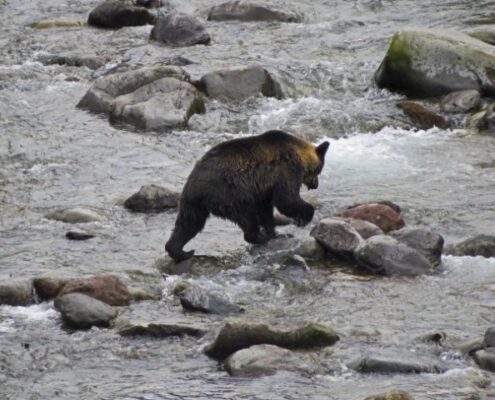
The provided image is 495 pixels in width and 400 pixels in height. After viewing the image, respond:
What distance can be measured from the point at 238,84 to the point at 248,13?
13.5 feet

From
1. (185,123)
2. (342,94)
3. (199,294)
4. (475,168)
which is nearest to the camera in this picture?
(199,294)

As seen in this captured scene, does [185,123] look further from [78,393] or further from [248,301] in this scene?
[78,393]

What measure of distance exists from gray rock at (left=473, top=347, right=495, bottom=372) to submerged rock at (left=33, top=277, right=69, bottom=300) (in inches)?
135

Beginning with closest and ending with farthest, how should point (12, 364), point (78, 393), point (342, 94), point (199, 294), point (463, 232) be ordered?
point (78, 393) → point (12, 364) → point (199, 294) → point (463, 232) → point (342, 94)

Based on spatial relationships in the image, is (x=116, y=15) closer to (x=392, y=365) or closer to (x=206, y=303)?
(x=206, y=303)

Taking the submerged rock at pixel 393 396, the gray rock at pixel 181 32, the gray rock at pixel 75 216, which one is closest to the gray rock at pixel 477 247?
the submerged rock at pixel 393 396

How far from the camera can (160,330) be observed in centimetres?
888

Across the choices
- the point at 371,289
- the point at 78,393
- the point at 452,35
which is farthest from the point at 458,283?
the point at 452,35

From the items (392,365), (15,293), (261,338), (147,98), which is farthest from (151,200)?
(392,365)

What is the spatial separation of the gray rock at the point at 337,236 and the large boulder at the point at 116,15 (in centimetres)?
994

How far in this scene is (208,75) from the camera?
1609 centimetres

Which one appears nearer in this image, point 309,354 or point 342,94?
point 309,354

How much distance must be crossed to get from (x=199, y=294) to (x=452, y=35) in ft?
27.1

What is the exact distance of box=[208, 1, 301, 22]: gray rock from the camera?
19.8 metres
